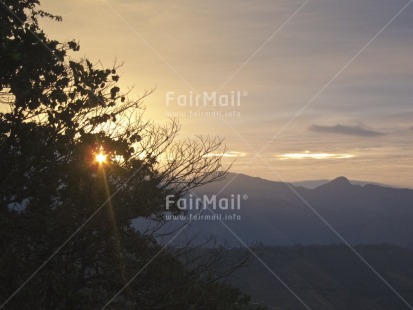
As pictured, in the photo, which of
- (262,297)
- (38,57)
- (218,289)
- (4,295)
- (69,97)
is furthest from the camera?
(262,297)

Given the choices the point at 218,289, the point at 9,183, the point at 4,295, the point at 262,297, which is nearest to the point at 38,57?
the point at 9,183

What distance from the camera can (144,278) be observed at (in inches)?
614

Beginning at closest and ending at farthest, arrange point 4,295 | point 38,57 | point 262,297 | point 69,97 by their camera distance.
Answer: point 4,295, point 38,57, point 69,97, point 262,297

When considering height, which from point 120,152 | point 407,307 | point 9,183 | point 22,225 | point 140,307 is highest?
point 120,152

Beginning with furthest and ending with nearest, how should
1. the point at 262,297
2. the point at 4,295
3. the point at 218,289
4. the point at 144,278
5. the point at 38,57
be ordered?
the point at 262,297, the point at 218,289, the point at 144,278, the point at 38,57, the point at 4,295

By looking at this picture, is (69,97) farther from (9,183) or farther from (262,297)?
(262,297)

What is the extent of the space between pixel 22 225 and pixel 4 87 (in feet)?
12.0

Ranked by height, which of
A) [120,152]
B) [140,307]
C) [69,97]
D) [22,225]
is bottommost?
[140,307]

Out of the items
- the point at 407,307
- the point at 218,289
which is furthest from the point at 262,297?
the point at 218,289

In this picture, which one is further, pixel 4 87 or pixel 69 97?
pixel 69 97

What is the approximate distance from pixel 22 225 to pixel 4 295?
1.66 metres

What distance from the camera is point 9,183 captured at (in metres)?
13.3

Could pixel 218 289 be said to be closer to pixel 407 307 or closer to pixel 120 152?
pixel 120 152

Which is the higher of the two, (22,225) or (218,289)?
(22,225)
